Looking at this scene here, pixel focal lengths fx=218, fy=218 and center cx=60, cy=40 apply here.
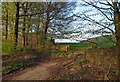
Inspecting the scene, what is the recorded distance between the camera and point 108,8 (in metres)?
6.29

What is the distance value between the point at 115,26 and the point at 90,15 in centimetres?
79

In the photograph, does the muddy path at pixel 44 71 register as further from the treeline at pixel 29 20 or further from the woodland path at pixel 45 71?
the treeline at pixel 29 20

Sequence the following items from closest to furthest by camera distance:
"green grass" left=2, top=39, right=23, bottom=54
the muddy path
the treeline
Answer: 1. the muddy path
2. the treeline
3. "green grass" left=2, top=39, right=23, bottom=54

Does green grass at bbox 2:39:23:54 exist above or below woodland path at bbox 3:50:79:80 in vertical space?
above

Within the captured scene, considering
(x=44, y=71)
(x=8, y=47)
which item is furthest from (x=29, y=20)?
(x=44, y=71)

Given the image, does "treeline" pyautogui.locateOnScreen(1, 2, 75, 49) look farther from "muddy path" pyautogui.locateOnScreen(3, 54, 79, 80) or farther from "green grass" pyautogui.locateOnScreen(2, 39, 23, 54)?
"muddy path" pyautogui.locateOnScreen(3, 54, 79, 80)

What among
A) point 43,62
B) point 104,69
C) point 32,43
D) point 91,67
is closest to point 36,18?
point 32,43

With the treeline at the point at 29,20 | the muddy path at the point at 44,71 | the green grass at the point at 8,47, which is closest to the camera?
the muddy path at the point at 44,71

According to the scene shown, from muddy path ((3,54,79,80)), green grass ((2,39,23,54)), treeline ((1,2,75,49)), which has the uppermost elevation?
treeline ((1,2,75,49))

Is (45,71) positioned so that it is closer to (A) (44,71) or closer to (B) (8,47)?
(A) (44,71)

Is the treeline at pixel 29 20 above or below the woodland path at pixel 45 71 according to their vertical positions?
above

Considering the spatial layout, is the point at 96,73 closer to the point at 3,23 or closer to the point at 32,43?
the point at 32,43

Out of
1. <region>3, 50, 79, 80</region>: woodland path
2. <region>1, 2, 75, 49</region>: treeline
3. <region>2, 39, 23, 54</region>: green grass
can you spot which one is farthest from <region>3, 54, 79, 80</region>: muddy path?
<region>2, 39, 23, 54</region>: green grass

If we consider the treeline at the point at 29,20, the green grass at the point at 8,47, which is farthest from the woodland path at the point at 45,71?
the green grass at the point at 8,47
